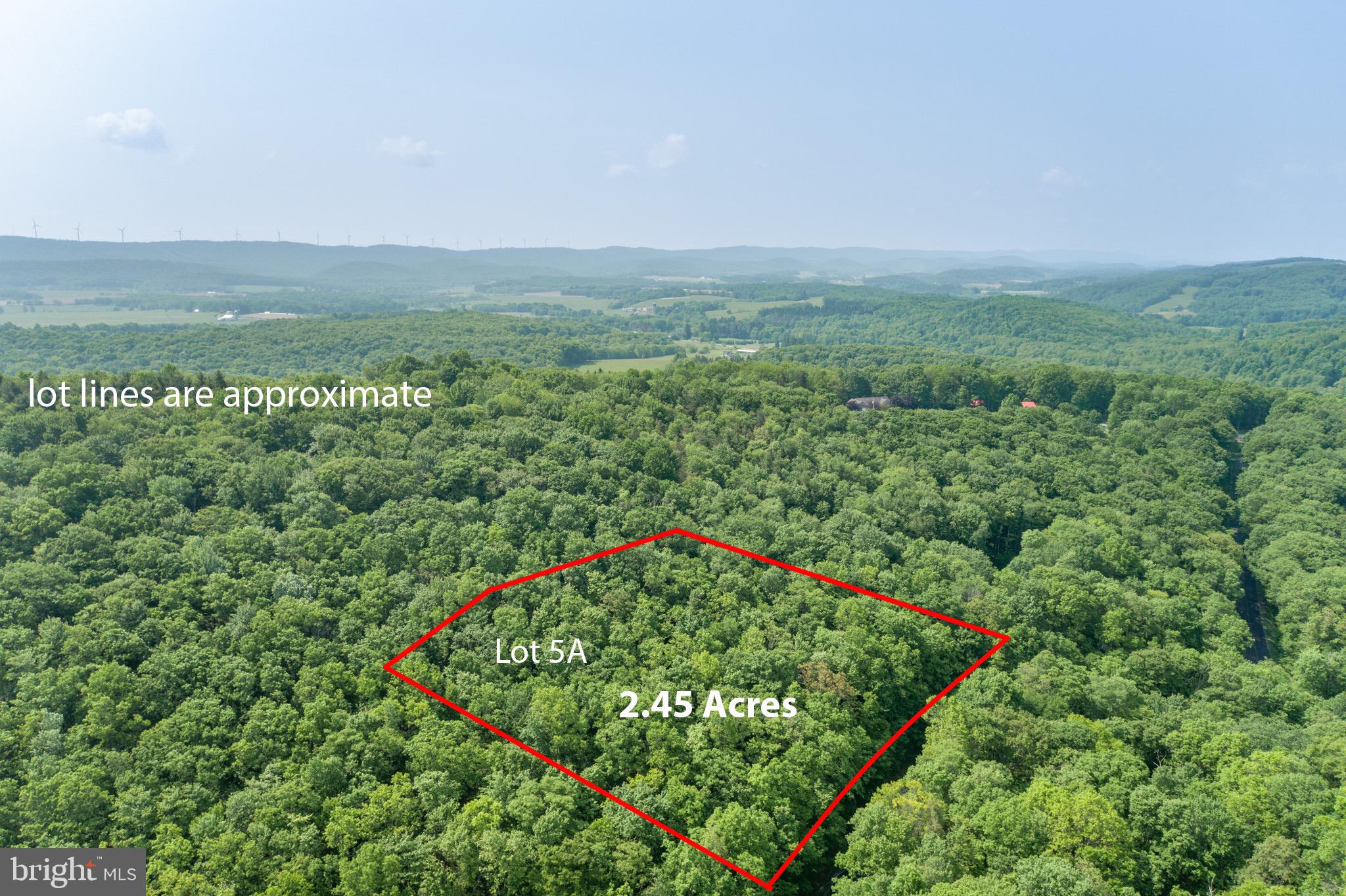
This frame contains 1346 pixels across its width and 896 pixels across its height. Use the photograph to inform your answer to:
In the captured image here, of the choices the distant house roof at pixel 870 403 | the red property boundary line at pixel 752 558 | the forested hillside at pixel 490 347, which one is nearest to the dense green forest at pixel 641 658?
the red property boundary line at pixel 752 558

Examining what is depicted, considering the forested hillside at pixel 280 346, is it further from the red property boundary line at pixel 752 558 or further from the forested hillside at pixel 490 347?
the red property boundary line at pixel 752 558

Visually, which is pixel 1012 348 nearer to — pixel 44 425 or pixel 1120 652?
pixel 1120 652

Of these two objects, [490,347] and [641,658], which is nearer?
[641,658]

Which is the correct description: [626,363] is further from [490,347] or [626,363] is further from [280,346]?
[280,346]

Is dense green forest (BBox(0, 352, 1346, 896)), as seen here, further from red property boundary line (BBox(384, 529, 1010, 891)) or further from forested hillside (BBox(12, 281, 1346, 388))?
forested hillside (BBox(12, 281, 1346, 388))

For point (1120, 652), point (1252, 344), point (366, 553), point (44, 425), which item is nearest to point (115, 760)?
point (366, 553)

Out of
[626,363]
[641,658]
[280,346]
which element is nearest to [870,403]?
[641,658]
